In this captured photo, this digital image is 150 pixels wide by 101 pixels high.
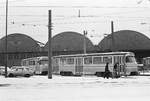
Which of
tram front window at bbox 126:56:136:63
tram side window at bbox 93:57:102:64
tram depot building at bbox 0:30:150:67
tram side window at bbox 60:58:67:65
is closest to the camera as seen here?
tram front window at bbox 126:56:136:63

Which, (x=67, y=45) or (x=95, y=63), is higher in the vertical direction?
(x=67, y=45)

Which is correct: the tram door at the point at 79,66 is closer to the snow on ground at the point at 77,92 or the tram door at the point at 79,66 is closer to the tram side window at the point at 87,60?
the tram side window at the point at 87,60

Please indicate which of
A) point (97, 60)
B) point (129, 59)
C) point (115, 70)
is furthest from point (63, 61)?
point (115, 70)

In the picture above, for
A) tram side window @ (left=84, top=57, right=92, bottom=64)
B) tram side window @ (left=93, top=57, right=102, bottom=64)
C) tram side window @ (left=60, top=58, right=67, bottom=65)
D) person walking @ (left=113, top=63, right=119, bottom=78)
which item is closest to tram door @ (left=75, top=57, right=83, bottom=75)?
tram side window @ (left=84, top=57, right=92, bottom=64)

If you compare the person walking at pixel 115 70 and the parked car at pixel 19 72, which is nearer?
the person walking at pixel 115 70

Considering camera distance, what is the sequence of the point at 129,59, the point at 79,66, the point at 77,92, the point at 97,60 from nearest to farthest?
the point at 77,92 < the point at 129,59 < the point at 97,60 < the point at 79,66

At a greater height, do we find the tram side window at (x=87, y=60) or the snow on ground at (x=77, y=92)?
the tram side window at (x=87, y=60)

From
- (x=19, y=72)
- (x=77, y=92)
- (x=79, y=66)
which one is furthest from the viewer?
(x=19, y=72)

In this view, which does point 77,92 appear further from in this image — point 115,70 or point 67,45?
point 67,45

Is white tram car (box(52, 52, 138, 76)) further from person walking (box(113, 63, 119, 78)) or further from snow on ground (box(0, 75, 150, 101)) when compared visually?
snow on ground (box(0, 75, 150, 101))

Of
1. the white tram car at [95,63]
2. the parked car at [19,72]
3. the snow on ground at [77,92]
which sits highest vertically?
the white tram car at [95,63]

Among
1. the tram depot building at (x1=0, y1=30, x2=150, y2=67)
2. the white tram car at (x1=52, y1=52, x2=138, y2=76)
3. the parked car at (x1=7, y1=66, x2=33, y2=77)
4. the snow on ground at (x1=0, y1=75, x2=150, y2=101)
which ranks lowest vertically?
the snow on ground at (x1=0, y1=75, x2=150, y2=101)

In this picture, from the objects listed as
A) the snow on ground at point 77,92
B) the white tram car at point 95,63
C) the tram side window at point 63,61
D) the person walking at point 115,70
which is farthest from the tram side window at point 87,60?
the snow on ground at point 77,92

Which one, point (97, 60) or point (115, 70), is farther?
point (97, 60)
